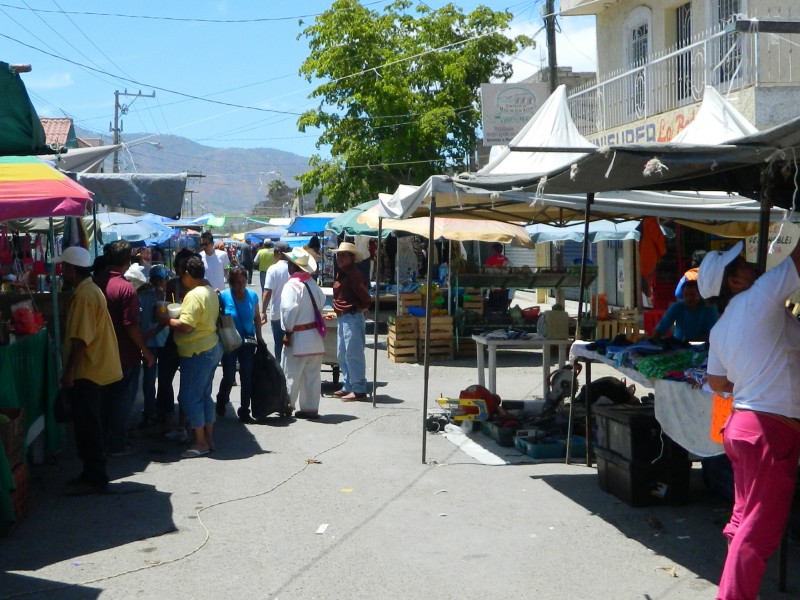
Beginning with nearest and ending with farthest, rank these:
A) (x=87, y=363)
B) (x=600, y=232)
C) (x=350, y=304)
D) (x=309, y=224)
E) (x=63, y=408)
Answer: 1. (x=87, y=363)
2. (x=63, y=408)
3. (x=350, y=304)
4. (x=600, y=232)
5. (x=309, y=224)

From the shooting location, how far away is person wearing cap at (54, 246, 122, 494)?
24.1 ft

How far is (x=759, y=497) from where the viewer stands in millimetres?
4594

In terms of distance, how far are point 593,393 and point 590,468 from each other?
122 cm

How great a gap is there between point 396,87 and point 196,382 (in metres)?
20.4

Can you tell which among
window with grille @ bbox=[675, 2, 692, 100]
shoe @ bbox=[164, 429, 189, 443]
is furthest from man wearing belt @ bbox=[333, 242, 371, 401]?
window with grille @ bbox=[675, 2, 692, 100]

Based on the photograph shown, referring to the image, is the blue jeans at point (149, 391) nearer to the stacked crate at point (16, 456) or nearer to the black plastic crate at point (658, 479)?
the stacked crate at point (16, 456)

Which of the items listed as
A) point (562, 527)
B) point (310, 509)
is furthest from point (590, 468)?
point (310, 509)

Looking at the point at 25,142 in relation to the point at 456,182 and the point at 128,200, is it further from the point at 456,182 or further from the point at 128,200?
the point at 128,200

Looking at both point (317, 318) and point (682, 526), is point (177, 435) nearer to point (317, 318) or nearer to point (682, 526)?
point (317, 318)

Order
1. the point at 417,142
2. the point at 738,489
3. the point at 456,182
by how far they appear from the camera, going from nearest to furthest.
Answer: the point at 738,489
the point at 456,182
the point at 417,142

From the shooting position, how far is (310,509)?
7.21 m

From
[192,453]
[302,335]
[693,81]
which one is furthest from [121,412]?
[693,81]

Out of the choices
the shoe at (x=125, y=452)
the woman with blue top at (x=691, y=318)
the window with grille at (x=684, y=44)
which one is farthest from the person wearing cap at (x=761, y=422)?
the window with grille at (x=684, y=44)

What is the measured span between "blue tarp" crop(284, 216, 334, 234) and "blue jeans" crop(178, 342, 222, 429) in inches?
685
